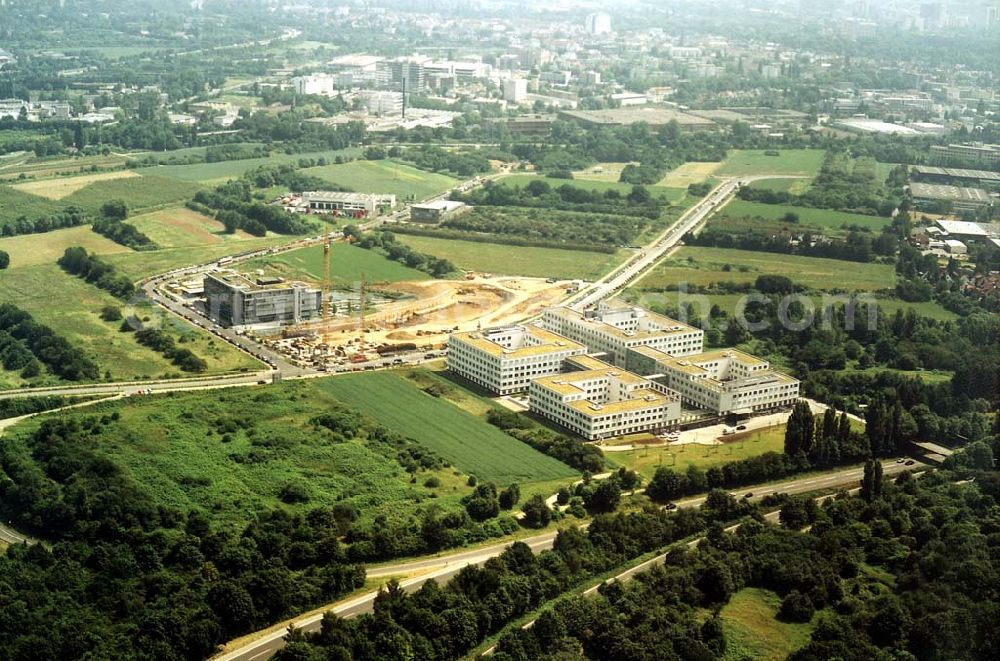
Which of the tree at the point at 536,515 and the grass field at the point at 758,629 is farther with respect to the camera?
the tree at the point at 536,515

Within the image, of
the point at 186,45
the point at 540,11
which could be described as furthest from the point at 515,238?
the point at 540,11

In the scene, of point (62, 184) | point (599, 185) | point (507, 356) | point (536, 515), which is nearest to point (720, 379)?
point (507, 356)

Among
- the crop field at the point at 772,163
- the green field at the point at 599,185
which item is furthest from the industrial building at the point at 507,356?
the crop field at the point at 772,163

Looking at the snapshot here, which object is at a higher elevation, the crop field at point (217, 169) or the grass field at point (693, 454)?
the crop field at point (217, 169)

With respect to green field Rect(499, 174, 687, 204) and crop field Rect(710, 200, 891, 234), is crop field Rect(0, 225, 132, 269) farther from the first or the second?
crop field Rect(710, 200, 891, 234)

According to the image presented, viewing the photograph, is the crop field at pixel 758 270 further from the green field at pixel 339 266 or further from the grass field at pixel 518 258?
the green field at pixel 339 266

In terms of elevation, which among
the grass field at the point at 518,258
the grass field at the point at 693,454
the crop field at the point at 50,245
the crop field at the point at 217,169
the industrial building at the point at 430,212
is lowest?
the grass field at the point at 693,454
